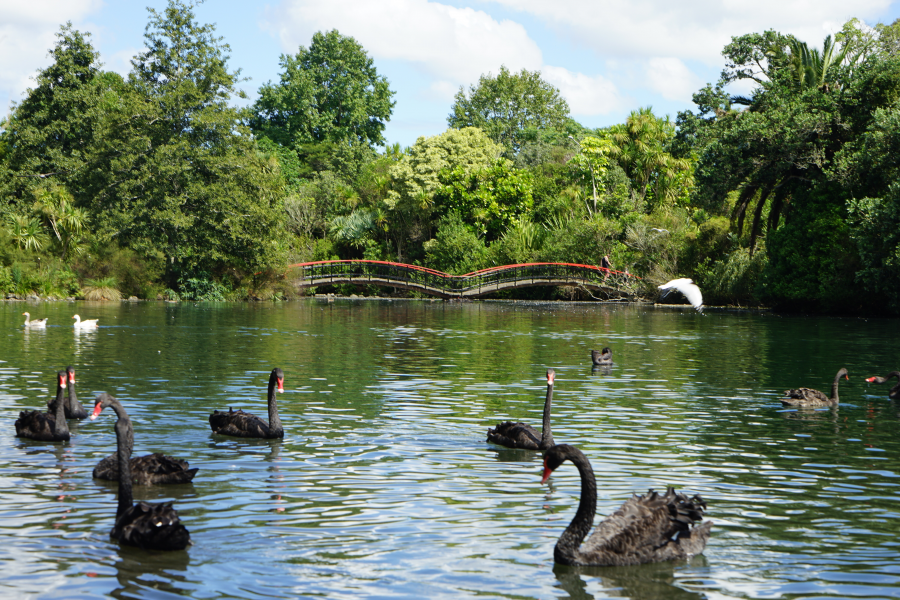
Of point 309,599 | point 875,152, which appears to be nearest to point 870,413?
point 309,599

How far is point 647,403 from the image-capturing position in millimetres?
16094

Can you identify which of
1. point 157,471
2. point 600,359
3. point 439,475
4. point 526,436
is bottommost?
point 439,475

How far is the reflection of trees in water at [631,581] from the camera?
Answer: 691 centimetres

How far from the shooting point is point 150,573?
7168 millimetres

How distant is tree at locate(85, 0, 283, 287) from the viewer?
50.0 m

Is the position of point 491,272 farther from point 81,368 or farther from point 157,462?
point 157,462

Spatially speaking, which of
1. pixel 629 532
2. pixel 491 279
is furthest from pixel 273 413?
pixel 491 279

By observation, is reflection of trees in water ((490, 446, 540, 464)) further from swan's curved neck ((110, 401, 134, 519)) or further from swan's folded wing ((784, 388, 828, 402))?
swan's folded wing ((784, 388, 828, 402))

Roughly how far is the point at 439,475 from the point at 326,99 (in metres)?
83.1

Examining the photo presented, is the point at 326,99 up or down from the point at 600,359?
up

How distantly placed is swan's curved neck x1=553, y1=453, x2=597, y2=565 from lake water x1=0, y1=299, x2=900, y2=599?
125 mm

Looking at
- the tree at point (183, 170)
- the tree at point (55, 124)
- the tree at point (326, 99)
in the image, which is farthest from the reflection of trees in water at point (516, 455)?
the tree at point (326, 99)

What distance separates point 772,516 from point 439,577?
3601 millimetres

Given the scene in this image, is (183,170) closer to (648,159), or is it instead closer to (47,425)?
(648,159)
